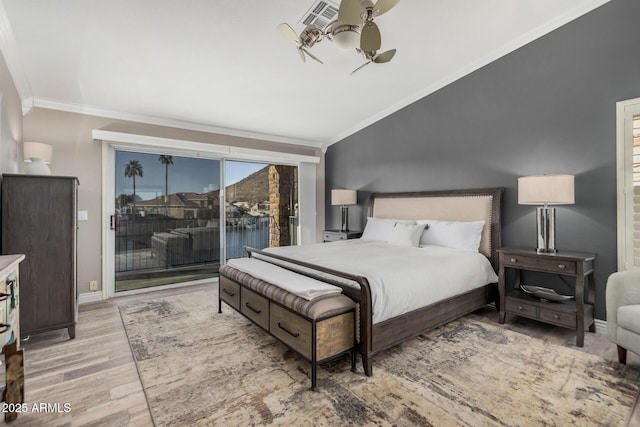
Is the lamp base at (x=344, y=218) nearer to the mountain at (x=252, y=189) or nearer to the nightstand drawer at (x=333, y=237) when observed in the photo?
the nightstand drawer at (x=333, y=237)

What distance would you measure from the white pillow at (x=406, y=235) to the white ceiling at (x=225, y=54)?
6.62 ft

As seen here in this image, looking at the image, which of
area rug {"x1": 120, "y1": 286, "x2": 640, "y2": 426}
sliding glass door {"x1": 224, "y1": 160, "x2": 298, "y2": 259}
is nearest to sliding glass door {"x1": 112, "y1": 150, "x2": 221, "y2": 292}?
sliding glass door {"x1": 224, "y1": 160, "x2": 298, "y2": 259}

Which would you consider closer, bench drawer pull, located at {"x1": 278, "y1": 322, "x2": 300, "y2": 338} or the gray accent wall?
bench drawer pull, located at {"x1": 278, "y1": 322, "x2": 300, "y2": 338}

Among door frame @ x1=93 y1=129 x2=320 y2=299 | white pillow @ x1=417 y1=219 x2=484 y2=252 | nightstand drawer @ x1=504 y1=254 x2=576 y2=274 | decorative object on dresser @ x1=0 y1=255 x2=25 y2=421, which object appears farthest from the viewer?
door frame @ x1=93 y1=129 x2=320 y2=299

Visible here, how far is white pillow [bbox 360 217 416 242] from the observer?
4.24m

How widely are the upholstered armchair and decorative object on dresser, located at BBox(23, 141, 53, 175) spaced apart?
5.18 meters

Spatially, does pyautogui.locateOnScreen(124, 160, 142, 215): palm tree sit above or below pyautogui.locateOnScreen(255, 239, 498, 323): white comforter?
above

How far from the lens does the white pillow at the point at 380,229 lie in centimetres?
424

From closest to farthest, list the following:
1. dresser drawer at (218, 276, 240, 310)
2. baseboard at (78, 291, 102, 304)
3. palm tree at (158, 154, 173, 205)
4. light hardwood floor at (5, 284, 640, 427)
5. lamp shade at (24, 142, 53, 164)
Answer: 1. light hardwood floor at (5, 284, 640, 427)
2. dresser drawer at (218, 276, 240, 310)
3. lamp shade at (24, 142, 53, 164)
4. baseboard at (78, 291, 102, 304)
5. palm tree at (158, 154, 173, 205)

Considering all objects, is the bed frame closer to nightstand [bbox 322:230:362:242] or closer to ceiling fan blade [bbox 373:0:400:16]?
nightstand [bbox 322:230:362:242]

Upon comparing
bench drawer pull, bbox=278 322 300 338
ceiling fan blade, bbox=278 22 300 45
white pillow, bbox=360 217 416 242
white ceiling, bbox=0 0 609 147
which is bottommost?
bench drawer pull, bbox=278 322 300 338

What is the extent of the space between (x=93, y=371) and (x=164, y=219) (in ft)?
9.01

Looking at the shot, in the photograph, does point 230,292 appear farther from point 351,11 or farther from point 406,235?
point 351,11

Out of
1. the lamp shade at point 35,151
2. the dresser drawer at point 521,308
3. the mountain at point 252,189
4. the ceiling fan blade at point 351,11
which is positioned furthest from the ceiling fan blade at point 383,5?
the mountain at point 252,189
